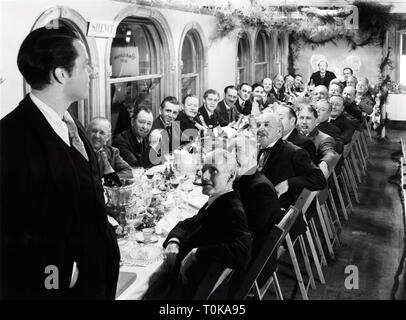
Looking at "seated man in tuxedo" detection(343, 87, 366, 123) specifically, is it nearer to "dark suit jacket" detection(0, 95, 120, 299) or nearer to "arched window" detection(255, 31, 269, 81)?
"arched window" detection(255, 31, 269, 81)

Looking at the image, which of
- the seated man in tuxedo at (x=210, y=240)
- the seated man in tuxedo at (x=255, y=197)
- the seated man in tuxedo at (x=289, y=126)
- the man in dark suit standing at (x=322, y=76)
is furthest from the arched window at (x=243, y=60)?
the seated man in tuxedo at (x=210, y=240)

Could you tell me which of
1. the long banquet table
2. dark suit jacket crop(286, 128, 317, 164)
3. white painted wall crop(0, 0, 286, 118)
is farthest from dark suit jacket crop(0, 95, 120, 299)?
dark suit jacket crop(286, 128, 317, 164)

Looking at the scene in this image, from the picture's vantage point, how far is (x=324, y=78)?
525 centimetres

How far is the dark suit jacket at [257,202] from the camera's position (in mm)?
2680

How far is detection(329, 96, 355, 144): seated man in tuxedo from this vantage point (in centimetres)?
541

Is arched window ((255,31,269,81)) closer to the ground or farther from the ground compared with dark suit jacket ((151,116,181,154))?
farther from the ground

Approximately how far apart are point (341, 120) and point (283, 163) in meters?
2.17

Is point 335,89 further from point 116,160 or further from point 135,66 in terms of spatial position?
point 116,160

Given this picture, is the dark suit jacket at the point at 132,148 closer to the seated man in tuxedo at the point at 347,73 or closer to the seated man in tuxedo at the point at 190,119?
the seated man in tuxedo at the point at 190,119

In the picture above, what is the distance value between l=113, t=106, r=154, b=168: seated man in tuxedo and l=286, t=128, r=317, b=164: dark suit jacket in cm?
112

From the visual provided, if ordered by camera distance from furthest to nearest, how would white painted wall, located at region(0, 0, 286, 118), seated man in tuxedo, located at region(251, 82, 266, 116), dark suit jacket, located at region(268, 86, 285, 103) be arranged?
dark suit jacket, located at region(268, 86, 285, 103), seated man in tuxedo, located at region(251, 82, 266, 116), white painted wall, located at region(0, 0, 286, 118)

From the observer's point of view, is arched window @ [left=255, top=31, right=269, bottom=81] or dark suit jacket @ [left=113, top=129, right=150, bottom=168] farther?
arched window @ [left=255, top=31, right=269, bottom=81]

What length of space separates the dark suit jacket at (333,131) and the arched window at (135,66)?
1697mm
